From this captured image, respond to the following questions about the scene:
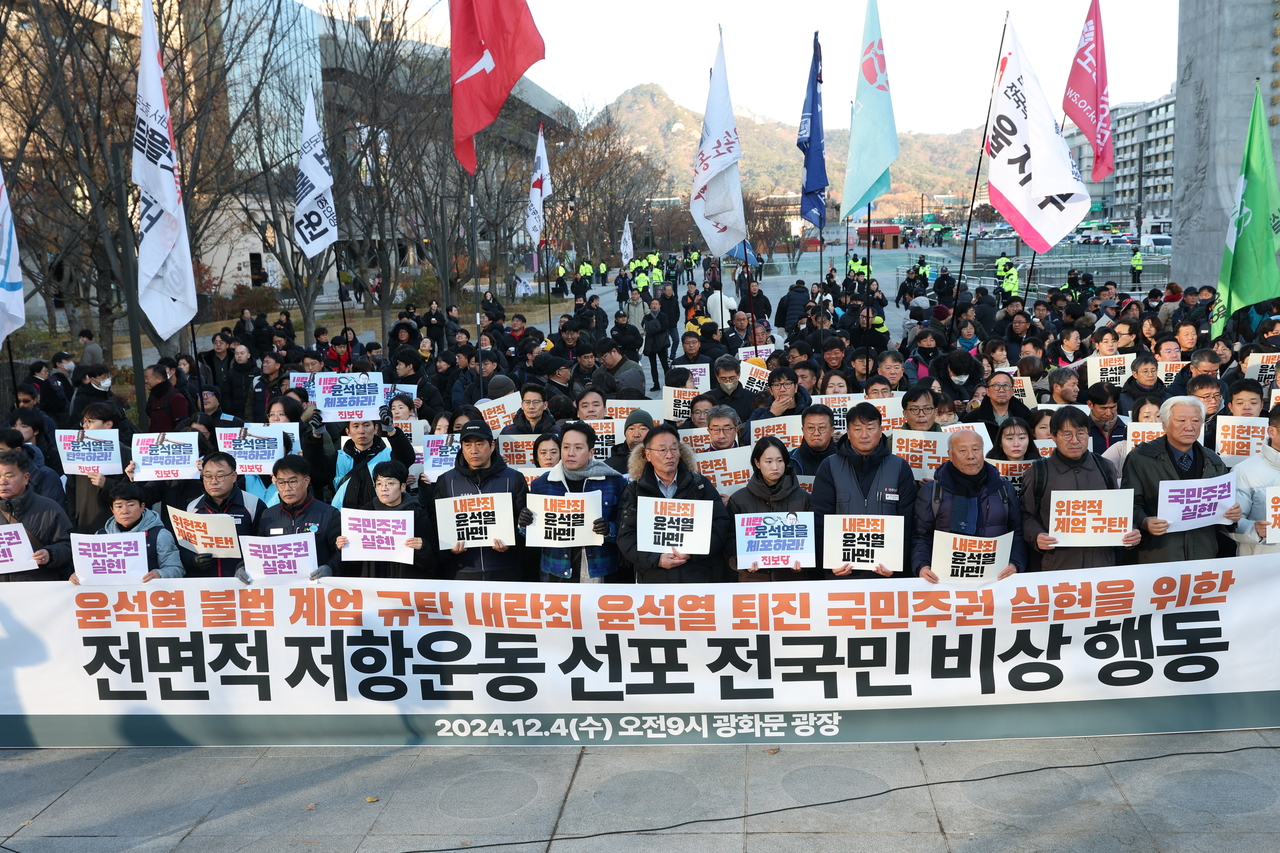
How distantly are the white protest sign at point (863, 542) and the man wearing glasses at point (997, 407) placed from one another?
2.71 metres

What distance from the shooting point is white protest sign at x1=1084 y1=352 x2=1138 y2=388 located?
974cm

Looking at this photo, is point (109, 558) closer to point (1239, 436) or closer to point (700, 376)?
point (700, 376)

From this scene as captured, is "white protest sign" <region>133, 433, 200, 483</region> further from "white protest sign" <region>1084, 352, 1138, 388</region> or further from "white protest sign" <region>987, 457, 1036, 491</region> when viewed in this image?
"white protest sign" <region>1084, 352, 1138, 388</region>

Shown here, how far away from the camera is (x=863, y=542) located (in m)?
5.55

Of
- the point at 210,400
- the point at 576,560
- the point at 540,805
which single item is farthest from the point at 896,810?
the point at 210,400

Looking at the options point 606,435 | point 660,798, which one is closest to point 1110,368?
point 606,435

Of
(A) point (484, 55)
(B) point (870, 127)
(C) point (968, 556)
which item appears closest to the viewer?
(C) point (968, 556)

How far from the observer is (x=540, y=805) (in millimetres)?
5043

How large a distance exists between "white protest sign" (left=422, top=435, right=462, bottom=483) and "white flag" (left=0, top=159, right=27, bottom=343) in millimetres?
3066

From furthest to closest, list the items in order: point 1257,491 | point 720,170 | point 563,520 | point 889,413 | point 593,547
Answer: point 720,170
point 889,413
point 593,547
point 563,520
point 1257,491

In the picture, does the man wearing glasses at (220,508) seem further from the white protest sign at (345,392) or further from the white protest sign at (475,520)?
the white protest sign at (345,392)

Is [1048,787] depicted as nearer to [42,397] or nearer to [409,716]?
[409,716]

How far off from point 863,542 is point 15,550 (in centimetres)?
483

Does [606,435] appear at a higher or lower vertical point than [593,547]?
higher
